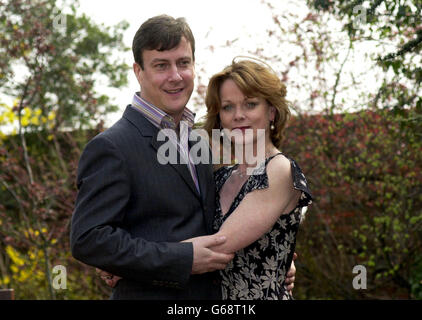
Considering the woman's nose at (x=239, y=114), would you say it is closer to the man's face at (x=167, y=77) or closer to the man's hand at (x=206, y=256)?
the man's face at (x=167, y=77)

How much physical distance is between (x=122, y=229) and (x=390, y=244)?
4.42 m

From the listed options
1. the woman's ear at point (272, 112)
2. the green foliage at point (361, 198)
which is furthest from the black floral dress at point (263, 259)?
the green foliage at point (361, 198)

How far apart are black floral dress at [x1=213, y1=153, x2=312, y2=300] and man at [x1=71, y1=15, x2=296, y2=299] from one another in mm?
92

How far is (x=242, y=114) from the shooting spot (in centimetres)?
272

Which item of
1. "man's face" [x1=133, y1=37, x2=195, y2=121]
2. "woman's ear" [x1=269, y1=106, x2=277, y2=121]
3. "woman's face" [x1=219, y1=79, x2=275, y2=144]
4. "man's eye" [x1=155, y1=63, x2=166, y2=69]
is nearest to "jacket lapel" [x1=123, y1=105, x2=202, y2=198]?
"man's face" [x1=133, y1=37, x2=195, y2=121]

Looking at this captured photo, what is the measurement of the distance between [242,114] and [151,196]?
68cm

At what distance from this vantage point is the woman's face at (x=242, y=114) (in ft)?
8.95

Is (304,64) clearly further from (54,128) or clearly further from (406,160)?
(54,128)

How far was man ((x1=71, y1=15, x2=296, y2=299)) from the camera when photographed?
7.27 ft

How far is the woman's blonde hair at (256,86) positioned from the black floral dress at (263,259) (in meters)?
0.32

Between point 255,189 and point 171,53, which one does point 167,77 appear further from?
point 255,189

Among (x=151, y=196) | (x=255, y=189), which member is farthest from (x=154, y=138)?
(x=255, y=189)

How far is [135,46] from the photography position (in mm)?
2648
